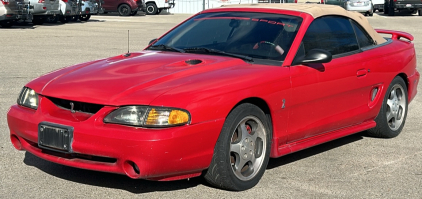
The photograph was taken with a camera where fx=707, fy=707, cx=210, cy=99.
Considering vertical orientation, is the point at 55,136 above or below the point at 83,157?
above

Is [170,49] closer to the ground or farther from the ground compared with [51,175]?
farther from the ground

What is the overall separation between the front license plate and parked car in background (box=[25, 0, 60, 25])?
64.2 ft

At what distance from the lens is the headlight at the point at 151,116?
468 centimetres

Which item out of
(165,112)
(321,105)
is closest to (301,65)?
(321,105)

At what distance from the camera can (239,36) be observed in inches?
241

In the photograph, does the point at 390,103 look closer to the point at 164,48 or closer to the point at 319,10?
the point at 319,10

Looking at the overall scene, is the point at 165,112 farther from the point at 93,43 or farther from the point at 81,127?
the point at 93,43

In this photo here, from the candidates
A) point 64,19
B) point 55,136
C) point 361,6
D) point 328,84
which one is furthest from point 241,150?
point 361,6

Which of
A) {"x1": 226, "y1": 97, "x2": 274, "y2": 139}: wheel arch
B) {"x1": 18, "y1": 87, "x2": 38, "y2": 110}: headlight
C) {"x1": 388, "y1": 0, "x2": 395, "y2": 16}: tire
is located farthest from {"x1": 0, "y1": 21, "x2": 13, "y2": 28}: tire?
{"x1": 388, "y1": 0, "x2": 395, "y2": 16}: tire

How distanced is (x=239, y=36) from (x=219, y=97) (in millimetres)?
1307

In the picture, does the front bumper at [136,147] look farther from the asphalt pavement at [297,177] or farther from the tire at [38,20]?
the tire at [38,20]

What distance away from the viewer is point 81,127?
4.79 meters

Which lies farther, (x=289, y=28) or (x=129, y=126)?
(x=289, y=28)

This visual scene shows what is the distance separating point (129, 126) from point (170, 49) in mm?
1707
